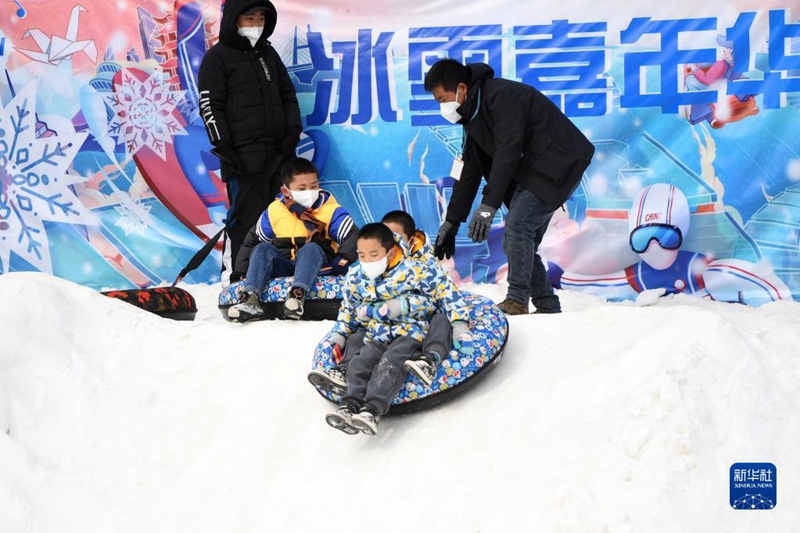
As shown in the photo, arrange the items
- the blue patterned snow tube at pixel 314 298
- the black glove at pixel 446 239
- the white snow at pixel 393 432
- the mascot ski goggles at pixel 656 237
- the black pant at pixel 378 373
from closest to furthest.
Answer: the white snow at pixel 393 432
the black pant at pixel 378 373
the black glove at pixel 446 239
the blue patterned snow tube at pixel 314 298
the mascot ski goggles at pixel 656 237

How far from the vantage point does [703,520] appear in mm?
2924

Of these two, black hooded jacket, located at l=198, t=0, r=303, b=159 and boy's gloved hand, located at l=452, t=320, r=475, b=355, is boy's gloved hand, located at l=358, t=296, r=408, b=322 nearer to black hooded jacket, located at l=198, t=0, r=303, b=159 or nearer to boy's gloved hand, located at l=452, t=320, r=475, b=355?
boy's gloved hand, located at l=452, t=320, r=475, b=355

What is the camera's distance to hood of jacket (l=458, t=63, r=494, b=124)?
4.78 m

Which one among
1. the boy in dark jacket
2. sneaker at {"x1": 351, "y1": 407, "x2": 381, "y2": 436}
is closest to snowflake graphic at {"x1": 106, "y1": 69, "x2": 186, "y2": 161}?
the boy in dark jacket

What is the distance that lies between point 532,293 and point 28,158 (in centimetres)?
376

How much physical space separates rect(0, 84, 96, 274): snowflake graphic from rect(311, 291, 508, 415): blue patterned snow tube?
11.0 ft

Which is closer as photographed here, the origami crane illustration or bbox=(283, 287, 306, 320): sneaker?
bbox=(283, 287, 306, 320): sneaker

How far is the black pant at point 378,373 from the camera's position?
12.2 feet

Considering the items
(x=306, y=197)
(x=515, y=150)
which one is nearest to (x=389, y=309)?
(x=515, y=150)

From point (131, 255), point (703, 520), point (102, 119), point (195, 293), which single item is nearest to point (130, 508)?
point (703, 520)

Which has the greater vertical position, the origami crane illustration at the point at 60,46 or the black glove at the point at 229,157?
the origami crane illustration at the point at 60,46

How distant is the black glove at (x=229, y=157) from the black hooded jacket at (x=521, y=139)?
1.72 m

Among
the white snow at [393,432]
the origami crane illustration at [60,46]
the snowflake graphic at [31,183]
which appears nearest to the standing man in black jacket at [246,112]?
the origami crane illustration at [60,46]

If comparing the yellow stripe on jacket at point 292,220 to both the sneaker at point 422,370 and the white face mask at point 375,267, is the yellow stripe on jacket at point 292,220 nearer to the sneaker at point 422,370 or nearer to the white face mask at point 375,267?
the white face mask at point 375,267
